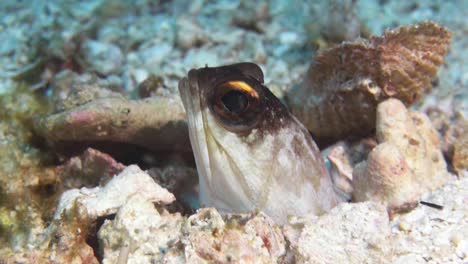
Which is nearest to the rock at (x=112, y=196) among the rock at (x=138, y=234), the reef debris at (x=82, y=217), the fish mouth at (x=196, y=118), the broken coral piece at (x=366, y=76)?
the reef debris at (x=82, y=217)

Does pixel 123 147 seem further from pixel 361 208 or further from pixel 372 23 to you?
pixel 372 23

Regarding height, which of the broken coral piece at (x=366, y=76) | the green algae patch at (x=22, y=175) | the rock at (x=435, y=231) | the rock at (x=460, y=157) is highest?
the broken coral piece at (x=366, y=76)

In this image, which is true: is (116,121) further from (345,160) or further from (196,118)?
(345,160)

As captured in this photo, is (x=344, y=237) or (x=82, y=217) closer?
(x=344, y=237)

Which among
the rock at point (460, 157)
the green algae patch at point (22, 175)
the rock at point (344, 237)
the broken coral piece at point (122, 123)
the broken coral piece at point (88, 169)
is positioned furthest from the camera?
the rock at point (460, 157)

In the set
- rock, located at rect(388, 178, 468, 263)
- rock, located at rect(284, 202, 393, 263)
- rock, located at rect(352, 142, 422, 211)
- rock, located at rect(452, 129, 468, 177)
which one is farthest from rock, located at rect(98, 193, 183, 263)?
rock, located at rect(452, 129, 468, 177)

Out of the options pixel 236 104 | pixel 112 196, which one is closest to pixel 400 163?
pixel 236 104

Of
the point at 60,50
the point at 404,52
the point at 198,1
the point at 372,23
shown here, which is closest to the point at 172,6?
the point at 198,1

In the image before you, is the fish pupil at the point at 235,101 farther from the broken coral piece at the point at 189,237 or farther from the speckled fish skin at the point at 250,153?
the broken coral piece at the point at 189,237
